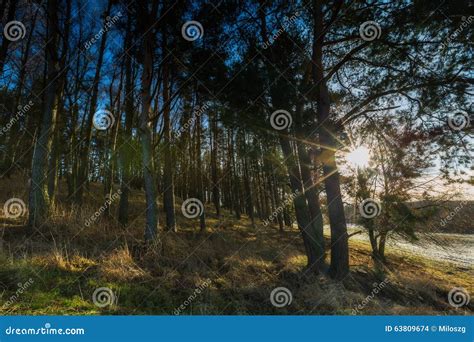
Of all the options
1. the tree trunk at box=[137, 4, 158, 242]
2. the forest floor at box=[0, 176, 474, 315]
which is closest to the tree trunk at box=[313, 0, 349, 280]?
the forest floor at box=[0, 176, 474, 315]

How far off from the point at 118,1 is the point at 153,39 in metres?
2.25

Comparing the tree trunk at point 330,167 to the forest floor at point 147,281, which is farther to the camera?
the tree trunk at point 330,167

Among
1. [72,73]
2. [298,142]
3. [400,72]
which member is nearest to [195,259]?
[298,142]

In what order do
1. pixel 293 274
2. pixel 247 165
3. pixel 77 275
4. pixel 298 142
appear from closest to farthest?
pixel 77 275, pixel 293 274, pixel 298 142, pixel 247 165

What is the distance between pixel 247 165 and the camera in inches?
669

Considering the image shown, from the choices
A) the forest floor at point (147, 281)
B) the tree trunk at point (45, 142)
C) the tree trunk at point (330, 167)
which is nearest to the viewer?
the forest floor at point (147, 281)

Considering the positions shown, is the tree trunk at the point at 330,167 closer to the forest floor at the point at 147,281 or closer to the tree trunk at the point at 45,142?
the forest floor at the point at 147,281

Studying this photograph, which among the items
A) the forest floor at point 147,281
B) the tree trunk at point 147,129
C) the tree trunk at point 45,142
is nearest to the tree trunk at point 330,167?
the forest floor at point 147,281

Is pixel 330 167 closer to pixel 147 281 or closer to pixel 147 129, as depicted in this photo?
pixel 147 129

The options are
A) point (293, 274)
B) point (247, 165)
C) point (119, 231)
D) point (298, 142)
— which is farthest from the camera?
point (247, 165)

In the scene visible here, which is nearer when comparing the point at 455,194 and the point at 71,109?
the point at 455,194

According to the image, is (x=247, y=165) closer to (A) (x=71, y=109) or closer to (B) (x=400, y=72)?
(A) (x=71, y=109)

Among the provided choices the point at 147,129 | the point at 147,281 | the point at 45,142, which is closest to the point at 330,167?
the point at 147,129

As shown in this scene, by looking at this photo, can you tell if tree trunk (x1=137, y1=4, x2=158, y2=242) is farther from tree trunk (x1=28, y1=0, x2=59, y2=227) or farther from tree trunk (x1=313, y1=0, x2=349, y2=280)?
tree trunk (x1=313, y1=0, x2=349, y2=280)
